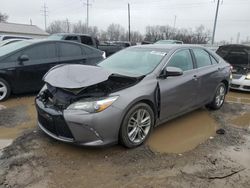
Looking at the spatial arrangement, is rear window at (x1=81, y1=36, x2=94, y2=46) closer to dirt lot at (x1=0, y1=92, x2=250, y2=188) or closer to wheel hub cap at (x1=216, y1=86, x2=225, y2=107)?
wheel hub cap at (x1=216, y1=86, x2=225, y2=107)

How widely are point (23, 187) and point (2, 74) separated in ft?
11.8

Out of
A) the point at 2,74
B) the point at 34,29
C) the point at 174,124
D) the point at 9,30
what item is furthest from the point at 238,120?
the point at 34,29

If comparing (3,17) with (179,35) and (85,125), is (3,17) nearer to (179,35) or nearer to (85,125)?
(179,35)

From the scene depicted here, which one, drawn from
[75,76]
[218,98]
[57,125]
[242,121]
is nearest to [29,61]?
[75,76]

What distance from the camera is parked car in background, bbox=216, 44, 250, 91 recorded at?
737cm

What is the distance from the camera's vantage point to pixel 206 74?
4.69 meters

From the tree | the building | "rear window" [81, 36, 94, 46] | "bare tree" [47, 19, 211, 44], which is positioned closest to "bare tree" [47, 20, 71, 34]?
"bare tree" [47, 19, 211, 44]

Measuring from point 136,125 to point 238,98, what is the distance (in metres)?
4.57

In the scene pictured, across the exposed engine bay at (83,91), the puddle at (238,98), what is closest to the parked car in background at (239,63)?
the puddle at (238,98)

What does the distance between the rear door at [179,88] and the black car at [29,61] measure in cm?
335

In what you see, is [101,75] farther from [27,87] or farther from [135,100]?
[27,87]

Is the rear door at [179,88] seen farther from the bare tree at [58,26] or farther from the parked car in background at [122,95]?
the bare tree at [58,26]

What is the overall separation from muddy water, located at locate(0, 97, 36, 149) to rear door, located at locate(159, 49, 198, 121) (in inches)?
92.4

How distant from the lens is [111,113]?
9.79 ft
